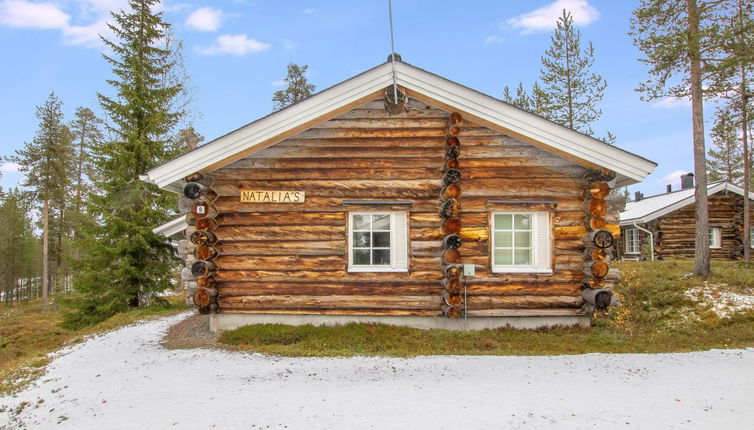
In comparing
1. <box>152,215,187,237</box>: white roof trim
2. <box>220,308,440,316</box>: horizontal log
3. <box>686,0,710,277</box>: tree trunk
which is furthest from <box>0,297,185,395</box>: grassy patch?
<box>686,0,710,277</box>: tree trunk

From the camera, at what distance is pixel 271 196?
9531 mm

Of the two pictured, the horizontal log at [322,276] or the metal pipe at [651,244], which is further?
the metal pipe at [651,244]

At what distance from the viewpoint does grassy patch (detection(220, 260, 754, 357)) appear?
27.2 ft

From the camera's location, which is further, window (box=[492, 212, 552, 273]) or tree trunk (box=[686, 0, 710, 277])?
tree trunk (box=[686, 0, 710, 277])

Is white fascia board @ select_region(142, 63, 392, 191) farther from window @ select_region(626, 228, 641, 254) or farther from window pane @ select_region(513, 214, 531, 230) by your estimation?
window @ select_region(626, 228, 641, 254)

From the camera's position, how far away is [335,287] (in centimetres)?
952

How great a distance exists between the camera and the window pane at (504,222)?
971 cm

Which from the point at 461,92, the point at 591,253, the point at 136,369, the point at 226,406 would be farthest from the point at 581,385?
the point at 136,369

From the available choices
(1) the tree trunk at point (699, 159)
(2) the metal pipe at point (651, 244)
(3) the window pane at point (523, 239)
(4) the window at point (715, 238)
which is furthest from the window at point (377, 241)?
(4) the window at point (715, 238)

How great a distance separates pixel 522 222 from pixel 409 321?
3.16 m

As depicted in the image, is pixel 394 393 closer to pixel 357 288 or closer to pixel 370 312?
pixel 370 312

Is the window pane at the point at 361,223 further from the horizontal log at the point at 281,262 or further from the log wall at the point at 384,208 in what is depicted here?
the horizontal log at the point at 281,262

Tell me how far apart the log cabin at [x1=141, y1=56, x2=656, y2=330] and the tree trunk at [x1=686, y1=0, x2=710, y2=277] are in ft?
25.5

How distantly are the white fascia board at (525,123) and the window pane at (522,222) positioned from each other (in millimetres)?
1552
